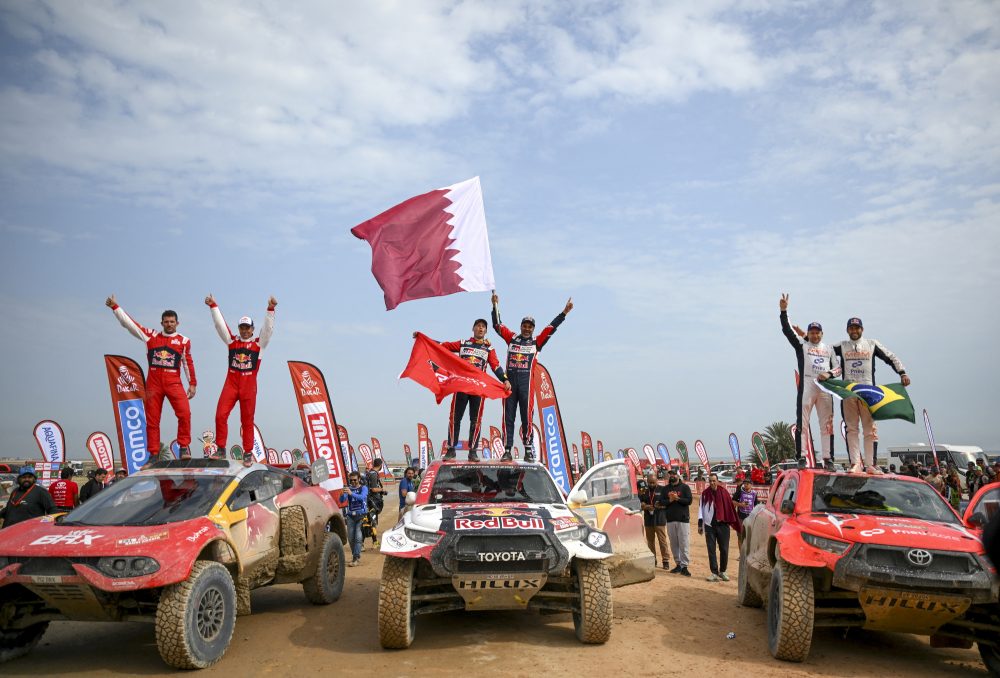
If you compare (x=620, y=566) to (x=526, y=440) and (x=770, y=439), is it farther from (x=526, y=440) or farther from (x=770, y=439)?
(x=770, y=439)

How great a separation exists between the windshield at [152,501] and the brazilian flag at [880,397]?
7.66 metres

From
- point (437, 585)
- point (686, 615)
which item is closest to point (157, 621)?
point (437, 585)

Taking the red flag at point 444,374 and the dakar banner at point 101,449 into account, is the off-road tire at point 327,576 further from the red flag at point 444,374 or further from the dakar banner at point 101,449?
the dakar banner at point 101,449

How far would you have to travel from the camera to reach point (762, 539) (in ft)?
27.6

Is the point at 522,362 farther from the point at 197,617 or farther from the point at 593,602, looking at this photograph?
the point at 197,617

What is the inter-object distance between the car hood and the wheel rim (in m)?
5.53

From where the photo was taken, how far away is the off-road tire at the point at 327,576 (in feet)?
29.5

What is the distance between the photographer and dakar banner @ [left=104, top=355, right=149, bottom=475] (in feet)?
44.4

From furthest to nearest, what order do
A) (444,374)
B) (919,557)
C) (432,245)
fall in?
(432,245), (444,374), (919,557)

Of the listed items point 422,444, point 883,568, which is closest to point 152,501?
point 883,568

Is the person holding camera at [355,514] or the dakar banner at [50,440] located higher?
the dakar banner at [50,440]

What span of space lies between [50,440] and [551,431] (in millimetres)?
17690

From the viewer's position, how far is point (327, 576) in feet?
30.0

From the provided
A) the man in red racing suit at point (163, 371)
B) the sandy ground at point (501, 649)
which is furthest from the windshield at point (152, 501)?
the man in red racing suit at point (163, 371)
